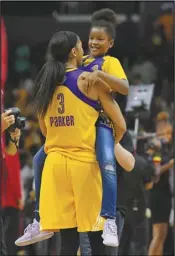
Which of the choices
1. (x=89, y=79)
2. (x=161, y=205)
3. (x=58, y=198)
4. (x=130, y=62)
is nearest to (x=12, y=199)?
(x=161, y=205)

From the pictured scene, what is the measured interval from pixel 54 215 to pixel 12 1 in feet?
28.8

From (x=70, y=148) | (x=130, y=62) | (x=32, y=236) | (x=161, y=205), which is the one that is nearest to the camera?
(x=70, y=148)

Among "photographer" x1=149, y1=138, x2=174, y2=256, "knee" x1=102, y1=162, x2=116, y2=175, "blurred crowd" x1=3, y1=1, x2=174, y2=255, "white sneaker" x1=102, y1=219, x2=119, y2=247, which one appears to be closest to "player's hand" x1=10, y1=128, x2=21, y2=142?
"knee" x1=102, y1=162, x2=116, y2=175

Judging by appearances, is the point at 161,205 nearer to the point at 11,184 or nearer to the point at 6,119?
the point at 11,184

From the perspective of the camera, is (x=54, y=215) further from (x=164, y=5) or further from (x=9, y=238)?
(x=164, y=5)

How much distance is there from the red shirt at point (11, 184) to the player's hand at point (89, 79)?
3.17 meters

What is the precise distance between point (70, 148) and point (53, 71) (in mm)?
581

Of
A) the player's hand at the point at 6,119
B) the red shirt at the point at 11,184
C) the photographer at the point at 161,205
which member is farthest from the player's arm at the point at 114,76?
the photographer at the point at 161,205

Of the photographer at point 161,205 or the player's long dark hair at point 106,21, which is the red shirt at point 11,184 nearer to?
the photographer at point 161,205

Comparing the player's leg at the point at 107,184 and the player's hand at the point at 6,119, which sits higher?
the player's hand at the point at 6,119

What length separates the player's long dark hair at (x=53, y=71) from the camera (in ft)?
19.9

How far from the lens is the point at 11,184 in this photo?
9.55m

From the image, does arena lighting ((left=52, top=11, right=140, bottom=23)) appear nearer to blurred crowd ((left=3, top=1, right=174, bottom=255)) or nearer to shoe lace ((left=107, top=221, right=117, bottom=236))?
blurred crowd ((left=3, top=1, right=174, bottom=255))

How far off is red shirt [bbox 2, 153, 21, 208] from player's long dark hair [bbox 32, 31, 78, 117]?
9.62 feet
